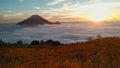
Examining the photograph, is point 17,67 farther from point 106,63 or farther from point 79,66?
point 106,63

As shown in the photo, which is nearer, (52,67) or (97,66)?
(97,66)

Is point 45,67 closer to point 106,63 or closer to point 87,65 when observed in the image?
point 87,65

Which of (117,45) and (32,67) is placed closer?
(32,67)

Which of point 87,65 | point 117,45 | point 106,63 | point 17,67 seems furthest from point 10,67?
point 117,45

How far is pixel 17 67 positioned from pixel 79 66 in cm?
237

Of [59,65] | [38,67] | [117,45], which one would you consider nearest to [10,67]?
[38,67]

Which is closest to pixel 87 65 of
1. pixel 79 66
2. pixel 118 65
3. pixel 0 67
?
pixel 79 66

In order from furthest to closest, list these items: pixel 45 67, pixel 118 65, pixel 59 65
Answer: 1. pixel 59 65
2. pixel 45 67
3. pixel 118 65

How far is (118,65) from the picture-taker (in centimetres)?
995

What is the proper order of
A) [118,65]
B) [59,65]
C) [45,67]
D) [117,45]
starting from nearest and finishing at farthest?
1. [118,65]
2. [45,67]
3. [59,65]
4. [117,45]

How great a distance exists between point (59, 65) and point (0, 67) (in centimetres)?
240

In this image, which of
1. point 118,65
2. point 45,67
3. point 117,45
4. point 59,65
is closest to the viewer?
point 118,65

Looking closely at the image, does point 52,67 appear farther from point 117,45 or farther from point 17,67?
point 117,45

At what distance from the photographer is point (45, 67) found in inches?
417
